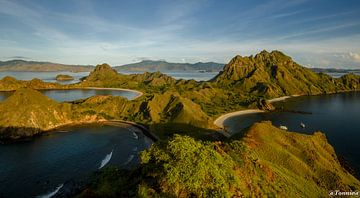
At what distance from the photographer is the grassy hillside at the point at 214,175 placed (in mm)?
40156

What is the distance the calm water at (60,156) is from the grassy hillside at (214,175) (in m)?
33.7

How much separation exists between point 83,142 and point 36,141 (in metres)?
20.8

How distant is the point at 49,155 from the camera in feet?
331

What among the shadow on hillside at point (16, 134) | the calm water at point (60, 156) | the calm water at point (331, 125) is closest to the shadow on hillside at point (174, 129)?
the calm water at point (60, 156)

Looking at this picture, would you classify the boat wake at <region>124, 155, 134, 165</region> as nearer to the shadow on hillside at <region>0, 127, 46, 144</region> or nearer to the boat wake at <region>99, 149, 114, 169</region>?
the boat wake at <region>99, 149, 114, 169</region>

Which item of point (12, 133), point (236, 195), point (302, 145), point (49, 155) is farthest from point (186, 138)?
point (12, 133)

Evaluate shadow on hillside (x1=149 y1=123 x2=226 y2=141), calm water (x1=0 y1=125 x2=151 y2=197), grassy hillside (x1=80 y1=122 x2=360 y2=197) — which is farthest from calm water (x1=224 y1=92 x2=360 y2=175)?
calm water (x1=0 y1=125 x2=151 y2=197)

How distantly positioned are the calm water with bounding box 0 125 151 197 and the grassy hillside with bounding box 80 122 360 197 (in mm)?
33669

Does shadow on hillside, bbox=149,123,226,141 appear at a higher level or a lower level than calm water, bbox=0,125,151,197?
lower

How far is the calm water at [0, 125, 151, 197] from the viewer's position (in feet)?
254

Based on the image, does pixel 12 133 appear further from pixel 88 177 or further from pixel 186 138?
pixel 186 138

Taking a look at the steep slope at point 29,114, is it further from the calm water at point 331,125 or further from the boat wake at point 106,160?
the calm water at point 331,125

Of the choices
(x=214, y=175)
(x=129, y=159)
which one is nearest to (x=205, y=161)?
(x=214, y=175)

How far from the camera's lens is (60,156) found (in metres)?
99.9
